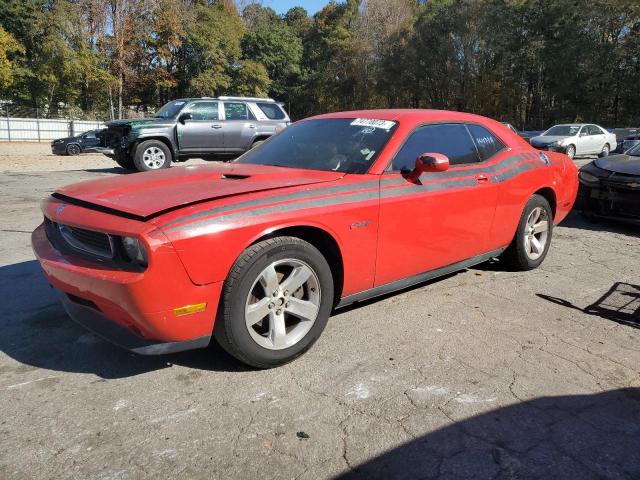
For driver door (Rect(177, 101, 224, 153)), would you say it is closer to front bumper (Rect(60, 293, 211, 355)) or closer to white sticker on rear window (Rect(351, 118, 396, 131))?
white sticker on rear window (Rect(351, 118, 396, 131))

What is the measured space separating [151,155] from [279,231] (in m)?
10.4

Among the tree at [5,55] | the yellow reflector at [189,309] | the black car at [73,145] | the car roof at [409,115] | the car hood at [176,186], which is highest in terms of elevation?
the tree at [5,55]

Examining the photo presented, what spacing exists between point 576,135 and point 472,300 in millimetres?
18892

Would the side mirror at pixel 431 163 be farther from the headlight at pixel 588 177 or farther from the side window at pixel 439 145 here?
the headlight at pixel 588 177

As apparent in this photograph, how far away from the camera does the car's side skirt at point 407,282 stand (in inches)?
136

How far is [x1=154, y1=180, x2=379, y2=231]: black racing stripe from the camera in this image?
8.61 feet

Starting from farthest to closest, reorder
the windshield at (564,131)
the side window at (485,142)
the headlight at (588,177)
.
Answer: the windshield at (564,131) → the headlight at (588,177) → the side window at (485,142)

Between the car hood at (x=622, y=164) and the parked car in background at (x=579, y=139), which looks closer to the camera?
the car hood at (x=622, y=164)

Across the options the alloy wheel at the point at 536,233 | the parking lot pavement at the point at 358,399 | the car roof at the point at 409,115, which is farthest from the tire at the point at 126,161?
the alloy wheel at the point at 536,233

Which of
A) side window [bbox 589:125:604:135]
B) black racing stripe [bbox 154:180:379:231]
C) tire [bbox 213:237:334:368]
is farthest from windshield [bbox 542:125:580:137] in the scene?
tire [bbox 213:237:334:368]

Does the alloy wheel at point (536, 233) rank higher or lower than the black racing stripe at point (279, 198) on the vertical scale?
lower

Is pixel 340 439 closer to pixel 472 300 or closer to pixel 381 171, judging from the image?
pixel 381 171

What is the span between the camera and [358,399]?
8.98 feet

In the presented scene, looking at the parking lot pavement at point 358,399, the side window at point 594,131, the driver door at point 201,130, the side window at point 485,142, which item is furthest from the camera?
the side window at point 594,131
